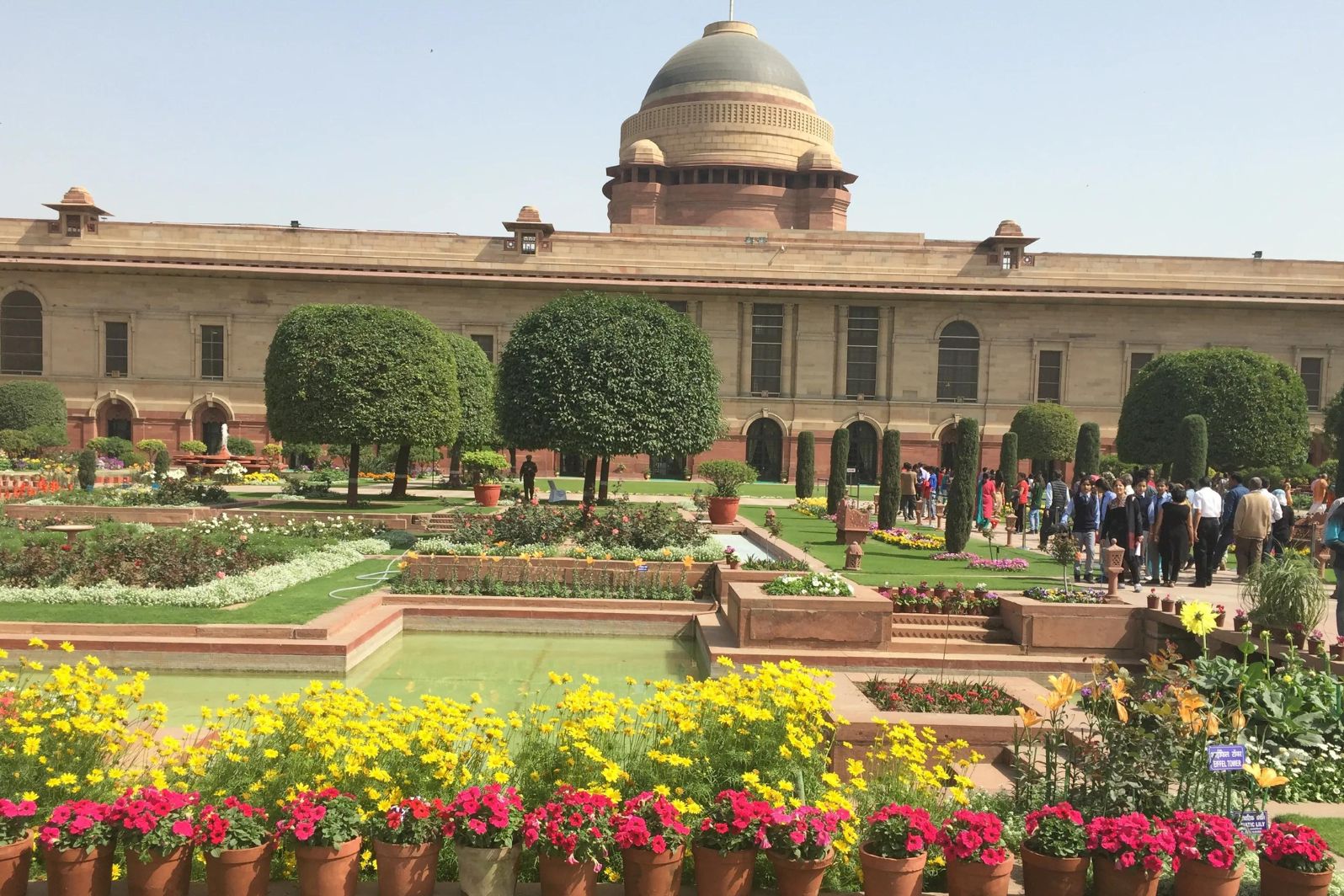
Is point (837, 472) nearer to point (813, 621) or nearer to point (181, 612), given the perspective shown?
point (813, 621)

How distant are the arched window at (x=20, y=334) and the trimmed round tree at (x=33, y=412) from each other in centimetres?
200

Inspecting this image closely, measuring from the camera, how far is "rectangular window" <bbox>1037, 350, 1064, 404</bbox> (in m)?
36.0

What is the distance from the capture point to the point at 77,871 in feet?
11.9

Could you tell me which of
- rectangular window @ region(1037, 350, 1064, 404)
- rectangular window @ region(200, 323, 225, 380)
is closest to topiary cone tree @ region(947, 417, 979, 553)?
rectangular window @ region(1037, 350, 1064, 404)

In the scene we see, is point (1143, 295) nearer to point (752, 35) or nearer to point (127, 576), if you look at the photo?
point (752, 35)

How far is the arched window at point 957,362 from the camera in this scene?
36156 mm

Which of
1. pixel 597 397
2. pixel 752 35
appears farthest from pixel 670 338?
pixel 752 35

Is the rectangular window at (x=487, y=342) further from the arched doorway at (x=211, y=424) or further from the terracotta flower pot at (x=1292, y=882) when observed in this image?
the terracotta flower pot at (x=1292, y=882)

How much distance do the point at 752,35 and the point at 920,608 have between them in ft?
139

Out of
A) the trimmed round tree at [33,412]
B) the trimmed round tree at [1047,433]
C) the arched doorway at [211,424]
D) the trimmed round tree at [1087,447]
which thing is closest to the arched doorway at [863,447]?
the trimmed round tree at [1047,433]

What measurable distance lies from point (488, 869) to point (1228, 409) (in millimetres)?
29941

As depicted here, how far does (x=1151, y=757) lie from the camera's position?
4.43 meters

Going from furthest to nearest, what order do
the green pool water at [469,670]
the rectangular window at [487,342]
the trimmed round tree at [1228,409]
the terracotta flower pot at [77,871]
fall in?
the rectangular window at [487,342] → the trimmed round tree at [1228,409] → the green pool water at [469,670] → the terracotta flower pot at [77,871]

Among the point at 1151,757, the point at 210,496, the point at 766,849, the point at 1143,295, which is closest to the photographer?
the point at 766,849
